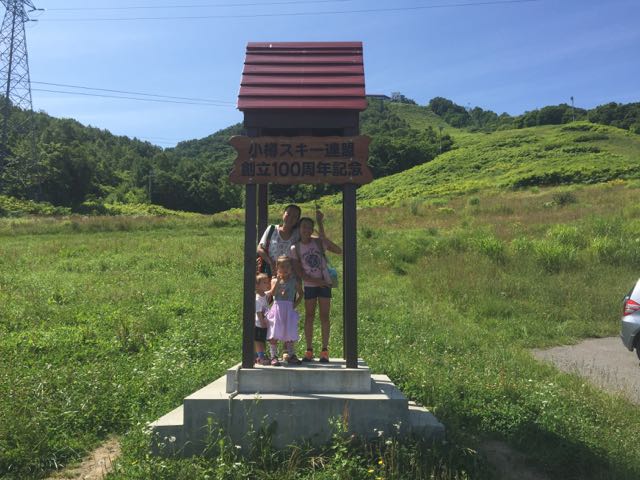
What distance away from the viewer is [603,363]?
7090mm

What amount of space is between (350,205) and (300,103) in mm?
1026

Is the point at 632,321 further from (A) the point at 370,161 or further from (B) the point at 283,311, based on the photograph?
(A) the point at 370,161

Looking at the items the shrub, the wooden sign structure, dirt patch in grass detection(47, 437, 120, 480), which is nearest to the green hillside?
the shrub

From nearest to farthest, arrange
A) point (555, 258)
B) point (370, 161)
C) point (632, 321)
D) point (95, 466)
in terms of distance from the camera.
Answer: point (95, 466) → point (632, 321) → point (555, 258) → point (370, 161)

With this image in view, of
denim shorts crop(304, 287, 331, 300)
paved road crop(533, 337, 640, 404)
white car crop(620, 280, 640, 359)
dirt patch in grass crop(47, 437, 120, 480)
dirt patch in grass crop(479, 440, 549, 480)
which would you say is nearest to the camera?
dirt patch in grass crop(47, 437, 120, 480)

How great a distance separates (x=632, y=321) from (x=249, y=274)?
17.8ft

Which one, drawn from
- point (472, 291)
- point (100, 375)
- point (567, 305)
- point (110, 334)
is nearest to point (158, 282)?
point (110, 334)

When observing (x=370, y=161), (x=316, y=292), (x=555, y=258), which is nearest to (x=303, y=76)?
(x=316, y=292)

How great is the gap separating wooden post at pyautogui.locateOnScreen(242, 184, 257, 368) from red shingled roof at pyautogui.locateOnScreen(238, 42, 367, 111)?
855 mm

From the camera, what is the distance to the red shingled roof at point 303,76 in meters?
4.45

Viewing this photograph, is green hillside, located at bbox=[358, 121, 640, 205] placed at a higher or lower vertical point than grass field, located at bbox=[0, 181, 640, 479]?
higher

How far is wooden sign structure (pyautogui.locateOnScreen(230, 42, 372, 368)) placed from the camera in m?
4.38

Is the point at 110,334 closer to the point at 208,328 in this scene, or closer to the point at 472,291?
the point at 208,328

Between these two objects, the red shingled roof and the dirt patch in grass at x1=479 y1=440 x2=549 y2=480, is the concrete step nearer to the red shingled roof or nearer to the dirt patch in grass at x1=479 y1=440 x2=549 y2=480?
the dirt patch in grass at x1=479 y1=440 x2=549 y2=480
